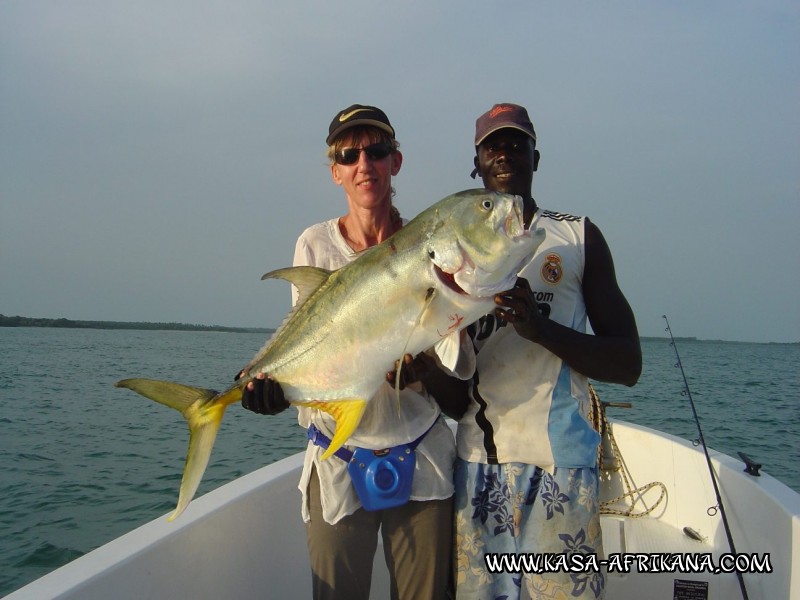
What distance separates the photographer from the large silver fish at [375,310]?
2.07 meters

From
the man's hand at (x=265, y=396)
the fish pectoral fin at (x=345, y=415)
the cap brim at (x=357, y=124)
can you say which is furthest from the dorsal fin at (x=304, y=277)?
the cap brim at (x=357, y=124)

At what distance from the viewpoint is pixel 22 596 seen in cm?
232

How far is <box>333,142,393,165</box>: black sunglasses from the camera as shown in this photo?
8.64 ft

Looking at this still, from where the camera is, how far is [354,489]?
254 centimetres

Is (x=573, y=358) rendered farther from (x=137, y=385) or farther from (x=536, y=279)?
(x=137, y=385)

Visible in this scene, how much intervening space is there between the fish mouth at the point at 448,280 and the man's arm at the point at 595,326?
15 centimetres

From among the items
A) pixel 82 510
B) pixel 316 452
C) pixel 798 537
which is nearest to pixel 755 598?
pixel 798 537

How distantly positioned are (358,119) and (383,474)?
64.0 inches

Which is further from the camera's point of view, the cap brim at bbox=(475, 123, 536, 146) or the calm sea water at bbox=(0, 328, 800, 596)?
the calm sea water at bbox=(0, 328, 800, 596)

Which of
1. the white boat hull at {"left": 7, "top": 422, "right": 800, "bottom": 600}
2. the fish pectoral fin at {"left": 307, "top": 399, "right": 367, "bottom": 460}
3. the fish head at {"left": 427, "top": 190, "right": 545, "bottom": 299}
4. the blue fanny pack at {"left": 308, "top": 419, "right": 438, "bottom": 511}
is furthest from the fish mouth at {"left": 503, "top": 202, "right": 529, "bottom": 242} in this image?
the white boat hull at {"left": 7, "top": 422, "right": 800, "bottom": 600}

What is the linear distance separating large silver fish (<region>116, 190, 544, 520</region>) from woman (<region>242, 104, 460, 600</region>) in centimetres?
16

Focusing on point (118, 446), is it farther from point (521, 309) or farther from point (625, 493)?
point (521, 309)

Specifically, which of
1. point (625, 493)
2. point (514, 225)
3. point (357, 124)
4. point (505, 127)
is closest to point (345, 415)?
point (514, 225)

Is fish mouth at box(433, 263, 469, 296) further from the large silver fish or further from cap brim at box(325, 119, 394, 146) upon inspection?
cap brim at box(325, 119, 394, 146)
